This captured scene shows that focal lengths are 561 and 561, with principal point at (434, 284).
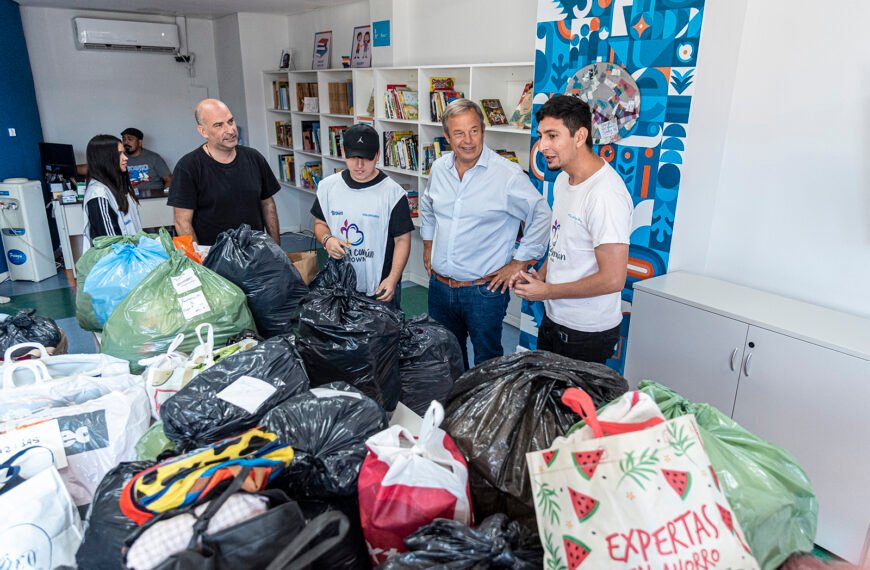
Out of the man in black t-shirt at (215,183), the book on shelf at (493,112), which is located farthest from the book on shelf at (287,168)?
the man in black t-shirt at (215,183)

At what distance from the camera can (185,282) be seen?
5.65 ft

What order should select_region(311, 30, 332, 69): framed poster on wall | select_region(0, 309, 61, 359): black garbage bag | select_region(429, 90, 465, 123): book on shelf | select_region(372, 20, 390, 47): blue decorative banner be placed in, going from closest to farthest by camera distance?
1. select_region(0, 309, 61, 359): black garbage bag
2. select_region(429, 90, 465, 123): book on shelf
3. select_region(372, 20, 390, 47): blue decorative banner
4. select_region(311, 30, 332, 69): framed poster on wall

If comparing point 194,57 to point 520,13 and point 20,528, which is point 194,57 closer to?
point 520,13

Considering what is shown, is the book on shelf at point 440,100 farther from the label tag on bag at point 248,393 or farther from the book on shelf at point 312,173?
the label tag on bag at point 248,393

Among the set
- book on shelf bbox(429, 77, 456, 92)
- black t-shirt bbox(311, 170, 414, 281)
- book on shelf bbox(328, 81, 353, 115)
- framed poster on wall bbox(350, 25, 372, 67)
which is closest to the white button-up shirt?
black t-shirt bbox(311, 170, 414, 281)

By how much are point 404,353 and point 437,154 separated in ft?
9.88

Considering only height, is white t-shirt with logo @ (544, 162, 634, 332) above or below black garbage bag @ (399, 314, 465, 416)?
above

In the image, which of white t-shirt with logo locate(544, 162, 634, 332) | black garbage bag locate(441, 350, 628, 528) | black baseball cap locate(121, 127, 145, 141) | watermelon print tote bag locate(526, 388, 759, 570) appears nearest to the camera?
watermelon print tote bag locate(526, 388, 759, 570)

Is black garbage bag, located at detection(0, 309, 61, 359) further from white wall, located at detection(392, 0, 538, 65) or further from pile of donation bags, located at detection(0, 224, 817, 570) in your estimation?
white wall, located at detection(392, 0, 538, 65)

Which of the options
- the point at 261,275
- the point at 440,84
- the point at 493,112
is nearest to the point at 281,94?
the point at 440,84

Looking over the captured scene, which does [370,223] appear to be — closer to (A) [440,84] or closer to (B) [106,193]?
(B) [106,193]

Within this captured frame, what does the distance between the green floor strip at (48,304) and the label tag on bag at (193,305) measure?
3.67 metres

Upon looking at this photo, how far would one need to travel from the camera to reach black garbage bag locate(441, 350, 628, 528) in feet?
3.29

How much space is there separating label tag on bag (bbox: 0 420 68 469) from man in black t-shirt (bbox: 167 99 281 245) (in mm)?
1595
